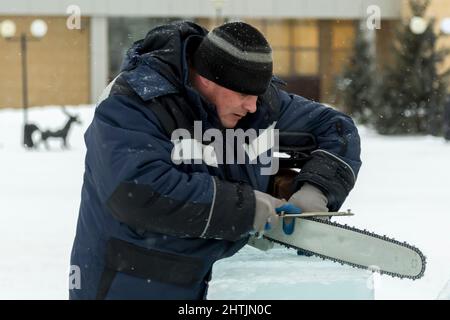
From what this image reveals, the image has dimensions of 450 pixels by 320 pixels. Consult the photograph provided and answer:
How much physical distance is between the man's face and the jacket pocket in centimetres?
41

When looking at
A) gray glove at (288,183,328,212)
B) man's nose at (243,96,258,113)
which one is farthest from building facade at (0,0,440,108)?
man's nose at (243,96,258,113)

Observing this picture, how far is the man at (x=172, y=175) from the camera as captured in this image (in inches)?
81.2

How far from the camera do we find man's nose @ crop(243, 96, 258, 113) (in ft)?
7.50

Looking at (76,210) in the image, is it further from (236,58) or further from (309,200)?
(236,58)

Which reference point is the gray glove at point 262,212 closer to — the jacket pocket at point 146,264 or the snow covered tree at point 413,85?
the jacket pocket at point 146,264

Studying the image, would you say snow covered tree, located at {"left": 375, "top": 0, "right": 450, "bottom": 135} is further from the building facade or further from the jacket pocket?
the jacket pocket

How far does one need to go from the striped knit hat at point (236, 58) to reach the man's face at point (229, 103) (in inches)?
0.9

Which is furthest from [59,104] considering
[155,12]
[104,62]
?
[155,12]

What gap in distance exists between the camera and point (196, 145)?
2.20m

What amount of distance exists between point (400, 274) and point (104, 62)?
2999cm

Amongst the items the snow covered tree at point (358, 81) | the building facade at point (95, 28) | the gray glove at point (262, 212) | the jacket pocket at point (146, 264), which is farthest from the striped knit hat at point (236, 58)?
the building facade at point (95, 28)

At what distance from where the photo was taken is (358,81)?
25250mm

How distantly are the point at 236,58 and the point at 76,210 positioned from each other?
7.13 meters
